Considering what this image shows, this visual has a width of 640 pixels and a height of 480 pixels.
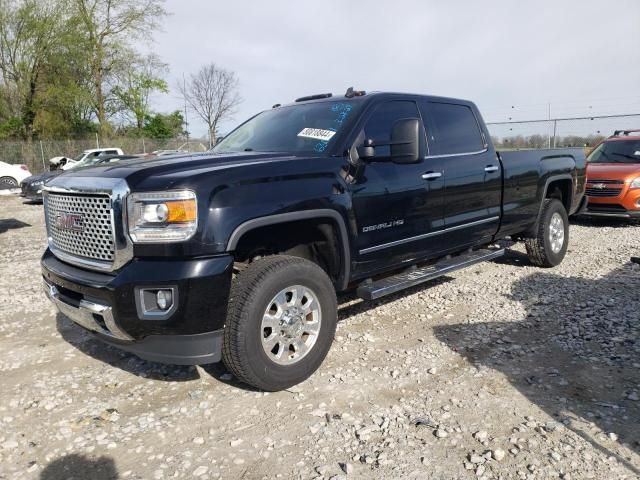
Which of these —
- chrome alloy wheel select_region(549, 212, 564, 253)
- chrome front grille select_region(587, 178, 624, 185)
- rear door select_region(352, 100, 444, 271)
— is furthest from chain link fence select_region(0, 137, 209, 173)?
rear door select_region(352, 100, 444, 271)

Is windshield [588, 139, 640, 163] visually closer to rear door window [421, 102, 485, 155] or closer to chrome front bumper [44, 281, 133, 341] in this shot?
rear door window [421, 102, 485, 155]

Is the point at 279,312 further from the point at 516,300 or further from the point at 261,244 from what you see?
the point at 516,300

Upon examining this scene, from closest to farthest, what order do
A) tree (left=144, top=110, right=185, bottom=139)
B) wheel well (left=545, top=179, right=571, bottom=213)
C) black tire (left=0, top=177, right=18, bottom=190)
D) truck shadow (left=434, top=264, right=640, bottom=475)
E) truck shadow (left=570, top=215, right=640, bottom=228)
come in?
truck shadow (left=434, top=264, right=640, bottom=475)
wheel well (left=545, top=179, right=571, bottom=213)
truck shadow (left=570, top=215, right=640, bottom=228)
black tire (left=0, top=177, right=18, bottom=190)
tree (left=144, top=110, right=185, bottom=139)

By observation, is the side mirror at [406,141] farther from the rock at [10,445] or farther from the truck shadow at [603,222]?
the truck shadow at [603,222]

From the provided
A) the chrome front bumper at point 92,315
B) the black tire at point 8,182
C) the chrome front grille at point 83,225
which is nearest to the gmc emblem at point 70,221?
the chrome front grille at point 83,225

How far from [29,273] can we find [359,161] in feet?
16.0

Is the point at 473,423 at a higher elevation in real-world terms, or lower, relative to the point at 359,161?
lower

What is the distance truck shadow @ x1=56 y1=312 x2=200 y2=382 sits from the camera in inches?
139

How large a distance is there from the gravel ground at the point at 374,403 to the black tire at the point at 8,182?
41.3 ft

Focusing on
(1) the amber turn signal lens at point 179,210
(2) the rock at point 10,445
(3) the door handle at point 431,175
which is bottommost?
(2) the rock at point 10,445

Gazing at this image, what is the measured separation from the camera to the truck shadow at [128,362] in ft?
11.6

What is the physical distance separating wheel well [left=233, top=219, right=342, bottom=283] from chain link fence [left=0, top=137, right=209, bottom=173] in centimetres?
2075

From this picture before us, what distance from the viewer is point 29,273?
20.5ft

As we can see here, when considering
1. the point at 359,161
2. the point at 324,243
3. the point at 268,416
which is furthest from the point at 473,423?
the point at 359,161
